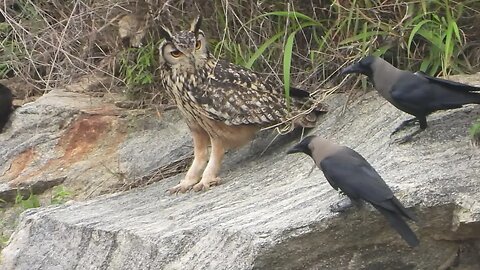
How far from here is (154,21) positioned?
21.5 feet

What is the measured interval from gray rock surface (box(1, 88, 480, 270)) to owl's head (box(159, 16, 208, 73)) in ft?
2.14

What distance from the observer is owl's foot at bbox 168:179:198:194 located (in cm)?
538

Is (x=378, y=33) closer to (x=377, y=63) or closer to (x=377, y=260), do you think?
(x=377, y=63)

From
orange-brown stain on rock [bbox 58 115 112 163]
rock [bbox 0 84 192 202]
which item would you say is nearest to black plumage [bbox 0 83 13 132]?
rock [bbox 0 84 192 202]

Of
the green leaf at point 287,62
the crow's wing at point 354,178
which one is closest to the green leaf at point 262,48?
the green leaf at point 287,62

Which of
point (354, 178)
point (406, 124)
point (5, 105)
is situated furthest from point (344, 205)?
point (5, 105)

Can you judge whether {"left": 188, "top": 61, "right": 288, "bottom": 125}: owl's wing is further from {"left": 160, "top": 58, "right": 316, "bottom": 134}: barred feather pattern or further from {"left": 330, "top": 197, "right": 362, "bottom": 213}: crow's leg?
{"left": 330, "top": 197, "right": 362, "bottom": 213}: crow's leg

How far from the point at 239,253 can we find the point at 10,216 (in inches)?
117

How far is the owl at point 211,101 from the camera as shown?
536cm

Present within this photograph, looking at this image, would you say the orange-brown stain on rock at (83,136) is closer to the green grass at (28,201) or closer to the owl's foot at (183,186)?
the green grass at (28,201)

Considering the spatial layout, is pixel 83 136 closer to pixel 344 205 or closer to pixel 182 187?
pixel 182 187

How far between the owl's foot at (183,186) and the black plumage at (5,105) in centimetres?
224

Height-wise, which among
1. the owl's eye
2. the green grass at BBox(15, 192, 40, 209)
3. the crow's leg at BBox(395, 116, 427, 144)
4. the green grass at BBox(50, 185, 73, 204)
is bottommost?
the green grass at BBox(15, 192, 40, 209)

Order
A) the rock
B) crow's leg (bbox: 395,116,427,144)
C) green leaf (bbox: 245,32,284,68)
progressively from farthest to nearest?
the rock
green leaf (bbox: 245,32,284,68)
crow's leg (bbox: 395,116,427,144)
